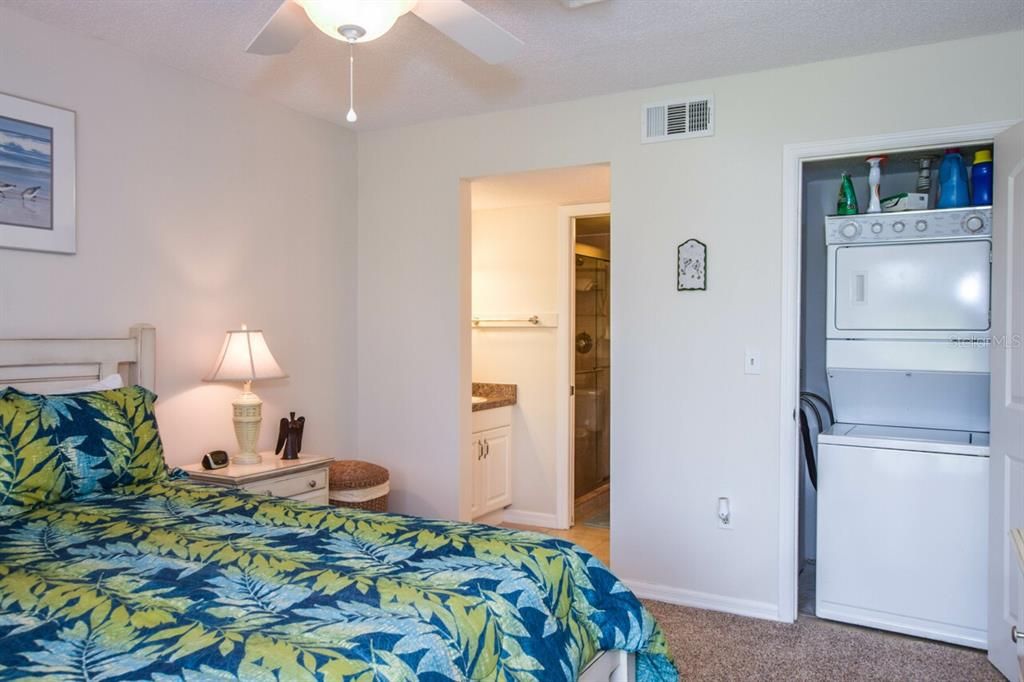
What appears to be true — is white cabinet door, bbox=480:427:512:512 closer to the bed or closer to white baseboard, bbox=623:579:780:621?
white baseboard, bbox=623:579:780:621

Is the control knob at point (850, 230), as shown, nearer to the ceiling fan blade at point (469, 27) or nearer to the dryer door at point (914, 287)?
the dryer door at point (914, 287)

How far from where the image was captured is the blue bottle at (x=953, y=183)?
3.21 meters

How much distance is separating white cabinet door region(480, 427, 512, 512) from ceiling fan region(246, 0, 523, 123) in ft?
9.49

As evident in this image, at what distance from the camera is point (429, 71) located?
3.28m

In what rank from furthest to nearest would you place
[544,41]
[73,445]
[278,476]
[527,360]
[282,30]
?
[527,360] → [278,476] → [544,41] → [73,445] → [282,30]

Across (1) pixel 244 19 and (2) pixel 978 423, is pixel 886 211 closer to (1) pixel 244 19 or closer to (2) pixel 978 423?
(2) pixel 978 423

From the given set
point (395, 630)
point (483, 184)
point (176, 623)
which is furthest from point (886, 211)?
point (176, 623)

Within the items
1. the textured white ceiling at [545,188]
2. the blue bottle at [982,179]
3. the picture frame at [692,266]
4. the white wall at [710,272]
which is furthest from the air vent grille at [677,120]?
the blue bottle at [982,179]

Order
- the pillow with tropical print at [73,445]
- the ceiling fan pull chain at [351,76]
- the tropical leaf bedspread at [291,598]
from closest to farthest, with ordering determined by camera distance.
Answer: the tropical leaf bedspread at [291,598] → the pillow with tropical print at [73,445] → the ceiling fan pull chain at [351,76]

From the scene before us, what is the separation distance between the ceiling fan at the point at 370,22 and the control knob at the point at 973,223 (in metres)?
2.16

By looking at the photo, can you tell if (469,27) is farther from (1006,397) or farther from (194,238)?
(1006,397)

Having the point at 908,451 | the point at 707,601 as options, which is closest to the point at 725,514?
the point at 707,601

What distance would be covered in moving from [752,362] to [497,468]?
210 cm

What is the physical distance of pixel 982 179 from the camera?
3186 mm
